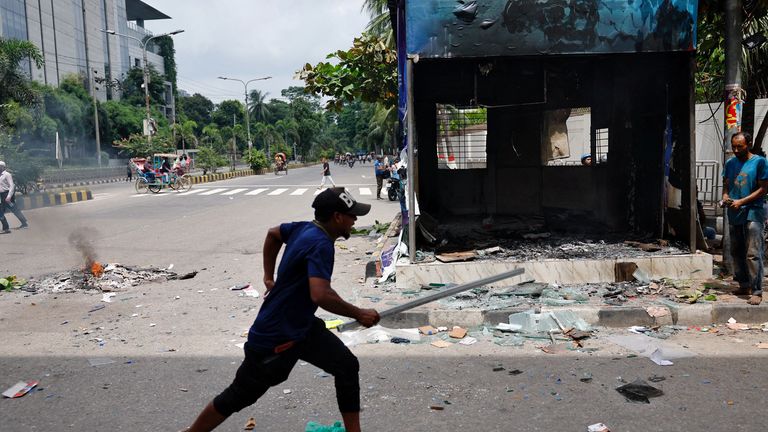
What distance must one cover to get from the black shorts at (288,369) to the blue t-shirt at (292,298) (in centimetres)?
7

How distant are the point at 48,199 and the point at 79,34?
56.9 meters

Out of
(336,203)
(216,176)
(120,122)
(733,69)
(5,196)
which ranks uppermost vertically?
(120,122)

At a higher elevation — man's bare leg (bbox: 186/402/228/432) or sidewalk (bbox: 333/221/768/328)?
man's bare leg (bbox: 186/402/228/432)

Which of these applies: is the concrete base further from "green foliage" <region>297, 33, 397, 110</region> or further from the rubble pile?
"green foliage" <region>297, 33, 397, 110</region>

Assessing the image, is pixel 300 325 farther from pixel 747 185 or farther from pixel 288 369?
pixel 747 185

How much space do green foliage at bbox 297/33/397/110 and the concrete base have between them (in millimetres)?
4780

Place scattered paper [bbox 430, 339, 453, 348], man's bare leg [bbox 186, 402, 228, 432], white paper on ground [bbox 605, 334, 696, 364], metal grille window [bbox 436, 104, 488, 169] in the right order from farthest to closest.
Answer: metal grille window [bbox 436, 104, 488, 169], scattered paper [bbox 430, 339, 453, 348], white paper on ground [bbox 605, 334, 696, 364], man's bare leg [bbox 186, 402, 228, 432]

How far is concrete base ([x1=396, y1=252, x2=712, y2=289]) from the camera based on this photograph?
697 cm

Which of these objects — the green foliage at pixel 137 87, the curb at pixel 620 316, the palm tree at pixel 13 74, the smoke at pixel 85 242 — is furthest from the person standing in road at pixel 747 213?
the green foliage at pixel 137 87

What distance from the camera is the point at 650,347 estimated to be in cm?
505

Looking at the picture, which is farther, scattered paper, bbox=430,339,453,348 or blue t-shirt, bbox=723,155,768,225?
blue t-shirt, bbox=723,155,768,225

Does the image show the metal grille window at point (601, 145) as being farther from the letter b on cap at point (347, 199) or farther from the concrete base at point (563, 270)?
the letter b on cap at point (347, 199)

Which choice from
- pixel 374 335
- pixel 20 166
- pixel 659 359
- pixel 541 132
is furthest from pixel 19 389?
pixel 20 166

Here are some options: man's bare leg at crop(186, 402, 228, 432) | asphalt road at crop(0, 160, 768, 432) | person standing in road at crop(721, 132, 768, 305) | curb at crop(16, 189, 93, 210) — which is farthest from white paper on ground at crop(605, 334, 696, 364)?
curb at crop(16, 189, 93, 210)
